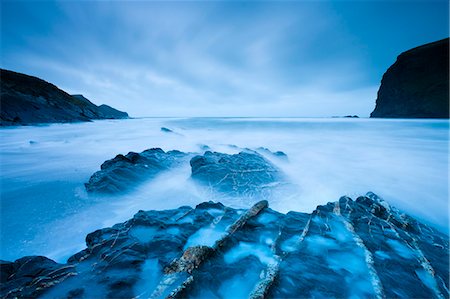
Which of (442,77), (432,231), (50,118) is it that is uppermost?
(442,77)

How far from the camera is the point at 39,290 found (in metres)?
1.70

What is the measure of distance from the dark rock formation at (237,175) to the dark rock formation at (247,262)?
192 cm

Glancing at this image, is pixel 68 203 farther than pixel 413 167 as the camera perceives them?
No

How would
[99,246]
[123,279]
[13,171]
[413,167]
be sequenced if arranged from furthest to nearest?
[413,167] < [13,171] < [99,246] < [123,279]

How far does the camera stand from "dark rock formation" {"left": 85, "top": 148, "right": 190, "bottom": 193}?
4607 millimetres

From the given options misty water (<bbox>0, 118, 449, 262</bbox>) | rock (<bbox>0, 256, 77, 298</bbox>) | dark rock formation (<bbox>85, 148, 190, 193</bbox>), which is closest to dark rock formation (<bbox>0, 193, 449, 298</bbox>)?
rock (<bbox>0, 256, 77, 298</bbox>)

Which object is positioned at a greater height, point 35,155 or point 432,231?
point 35,155

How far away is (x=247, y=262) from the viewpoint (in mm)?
2162

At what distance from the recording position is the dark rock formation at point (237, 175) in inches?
199

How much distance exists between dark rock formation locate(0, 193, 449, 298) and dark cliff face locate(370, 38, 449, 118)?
56.9 metres

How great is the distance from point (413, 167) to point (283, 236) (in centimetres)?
→ 741

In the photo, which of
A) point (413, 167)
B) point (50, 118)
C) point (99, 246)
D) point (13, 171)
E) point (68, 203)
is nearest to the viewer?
point (99, 246)

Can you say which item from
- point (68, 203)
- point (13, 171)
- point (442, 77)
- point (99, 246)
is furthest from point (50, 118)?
point (442, 77)

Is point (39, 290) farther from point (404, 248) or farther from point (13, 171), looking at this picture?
point (13, 171)
